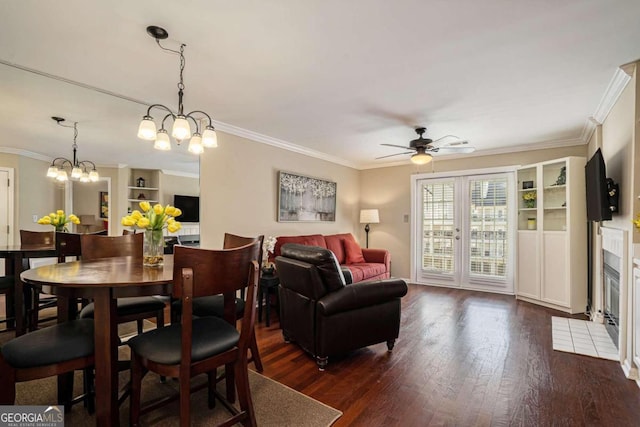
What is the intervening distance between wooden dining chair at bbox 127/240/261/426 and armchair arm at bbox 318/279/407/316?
886mm

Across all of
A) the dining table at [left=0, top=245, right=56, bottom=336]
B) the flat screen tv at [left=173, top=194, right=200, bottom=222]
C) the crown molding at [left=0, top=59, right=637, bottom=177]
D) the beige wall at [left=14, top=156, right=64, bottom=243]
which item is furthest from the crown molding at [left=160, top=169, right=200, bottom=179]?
the dining table at [left=0, top=245, right=56, bottom=336]

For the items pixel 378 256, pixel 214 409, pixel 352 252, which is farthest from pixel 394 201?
pixel 214 409

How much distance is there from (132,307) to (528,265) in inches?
200

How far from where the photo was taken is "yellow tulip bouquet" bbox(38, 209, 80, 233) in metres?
2.75

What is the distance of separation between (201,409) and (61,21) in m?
2.54

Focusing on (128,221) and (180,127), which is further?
(180,127)

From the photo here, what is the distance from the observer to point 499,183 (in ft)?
16.8

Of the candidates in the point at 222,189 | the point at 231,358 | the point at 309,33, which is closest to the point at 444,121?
the point at 309,33

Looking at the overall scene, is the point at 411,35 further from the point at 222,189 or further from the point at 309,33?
the point at 222,189

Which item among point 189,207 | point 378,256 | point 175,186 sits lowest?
point 378,256

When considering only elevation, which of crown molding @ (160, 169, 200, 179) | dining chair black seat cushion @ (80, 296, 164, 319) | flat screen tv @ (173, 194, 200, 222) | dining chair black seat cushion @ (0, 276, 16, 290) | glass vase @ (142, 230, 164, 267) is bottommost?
dining chair black seat cushion @ (80, 296, 164, 319)

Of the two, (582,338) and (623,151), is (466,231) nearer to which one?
(582,338)

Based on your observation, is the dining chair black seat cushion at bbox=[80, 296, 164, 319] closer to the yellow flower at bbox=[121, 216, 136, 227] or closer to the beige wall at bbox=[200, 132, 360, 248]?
the yellow flower at bbox=[121, 216, 136, 227]

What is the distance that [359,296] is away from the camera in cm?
252
